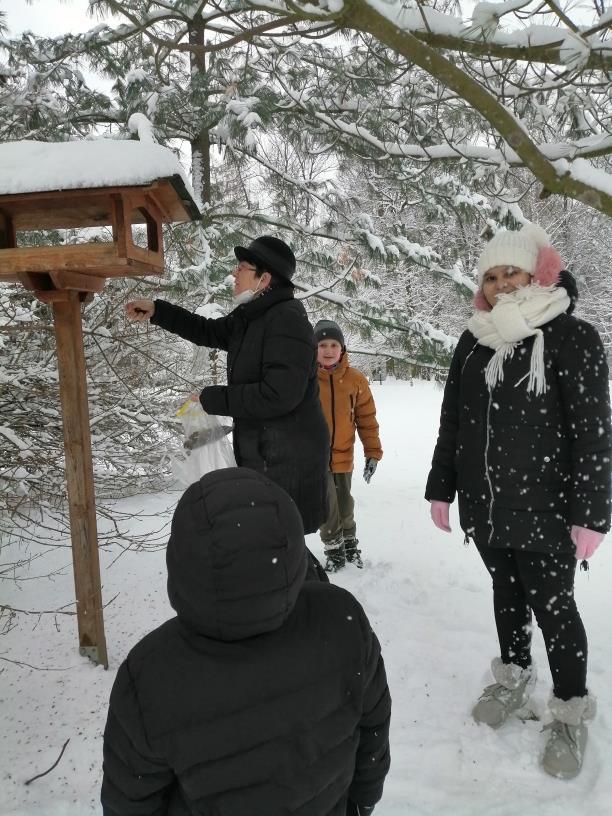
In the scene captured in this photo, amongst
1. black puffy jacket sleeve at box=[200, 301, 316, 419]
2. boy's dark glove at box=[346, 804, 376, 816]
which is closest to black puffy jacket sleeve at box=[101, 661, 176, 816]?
boy's dark glove at box=[346, 804, 376, 816]

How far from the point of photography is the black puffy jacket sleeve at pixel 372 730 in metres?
1.17

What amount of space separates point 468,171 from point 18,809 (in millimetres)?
5015

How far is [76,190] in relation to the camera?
6.55 feet

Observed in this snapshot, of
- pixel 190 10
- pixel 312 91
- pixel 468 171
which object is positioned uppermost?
pixel 190 10

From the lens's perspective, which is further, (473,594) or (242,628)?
(473,594)

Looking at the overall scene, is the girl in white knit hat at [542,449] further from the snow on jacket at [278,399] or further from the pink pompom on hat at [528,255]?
the snow on jacket at [278,399]

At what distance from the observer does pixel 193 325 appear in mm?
2738

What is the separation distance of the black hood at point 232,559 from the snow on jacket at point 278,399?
4.28 feet

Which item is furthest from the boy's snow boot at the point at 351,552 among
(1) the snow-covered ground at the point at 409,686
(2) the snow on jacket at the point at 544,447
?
(2) the snow on jacket at the point at 544,447

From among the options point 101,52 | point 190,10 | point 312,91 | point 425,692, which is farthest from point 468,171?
point 425,692

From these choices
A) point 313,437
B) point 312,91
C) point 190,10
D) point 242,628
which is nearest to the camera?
point 242,628

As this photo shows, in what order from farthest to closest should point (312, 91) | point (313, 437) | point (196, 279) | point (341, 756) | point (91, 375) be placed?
point (196, 279) → point (312, 91) → point (91, 375) → point (313, 437) → point (341, 756)

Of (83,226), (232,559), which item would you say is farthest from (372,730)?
(83,226)

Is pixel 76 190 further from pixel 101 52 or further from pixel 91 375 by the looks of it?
pixel 101 52
